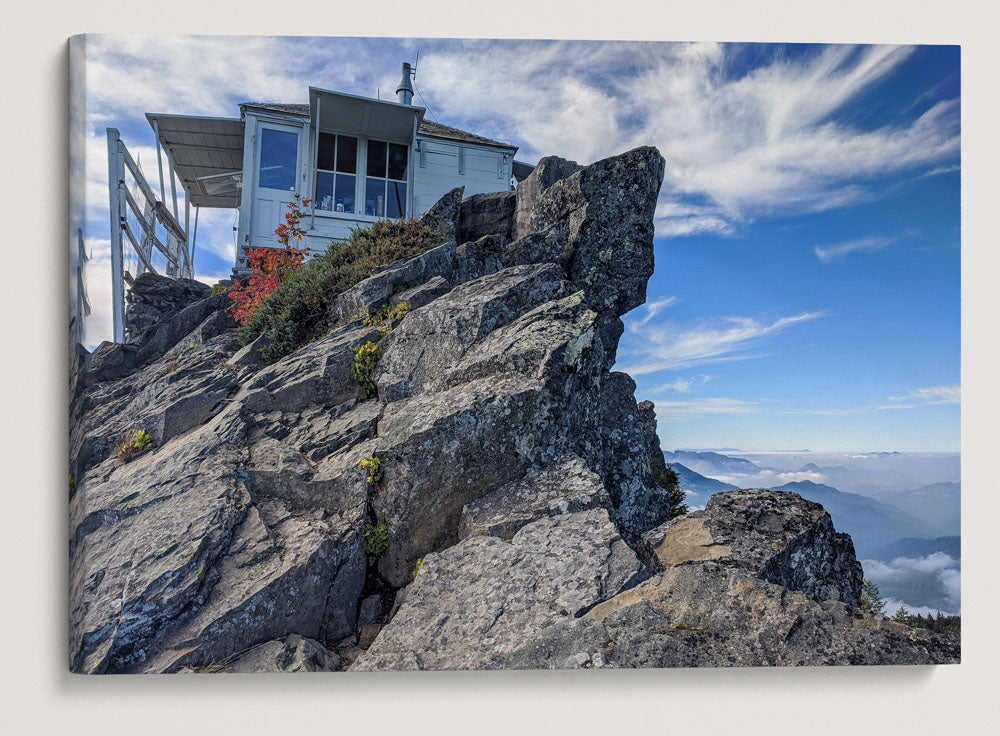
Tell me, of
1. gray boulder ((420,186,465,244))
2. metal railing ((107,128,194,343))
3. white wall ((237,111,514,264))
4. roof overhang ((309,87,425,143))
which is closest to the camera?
metal railing ((107,128,194,343))

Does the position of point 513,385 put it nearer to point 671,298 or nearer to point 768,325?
point 671,298

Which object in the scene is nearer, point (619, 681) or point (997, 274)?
point (619, 681)

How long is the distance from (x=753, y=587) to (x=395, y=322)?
3536mm

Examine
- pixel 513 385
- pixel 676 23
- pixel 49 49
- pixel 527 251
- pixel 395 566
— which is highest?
pixel 676 23

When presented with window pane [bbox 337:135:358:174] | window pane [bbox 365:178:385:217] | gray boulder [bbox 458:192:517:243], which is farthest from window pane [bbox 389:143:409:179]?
gray boulder [bbox 458:192:517:243]

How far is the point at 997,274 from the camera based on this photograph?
4.56m

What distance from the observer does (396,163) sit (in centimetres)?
756

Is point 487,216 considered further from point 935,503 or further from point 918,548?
point 918,548

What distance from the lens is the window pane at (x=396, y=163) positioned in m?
7.47

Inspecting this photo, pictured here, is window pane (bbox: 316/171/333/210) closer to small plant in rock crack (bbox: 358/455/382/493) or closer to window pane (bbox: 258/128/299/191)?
window pane (bbox: 258/128/299/191)

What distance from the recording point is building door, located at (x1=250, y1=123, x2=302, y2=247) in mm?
7066

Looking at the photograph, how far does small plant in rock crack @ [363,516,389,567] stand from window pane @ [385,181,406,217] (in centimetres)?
451

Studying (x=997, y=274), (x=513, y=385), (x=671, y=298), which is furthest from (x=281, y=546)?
(x=997, y=274)

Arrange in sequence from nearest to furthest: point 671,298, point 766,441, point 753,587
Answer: point 753,587 → point 766,441 → point 671,298
